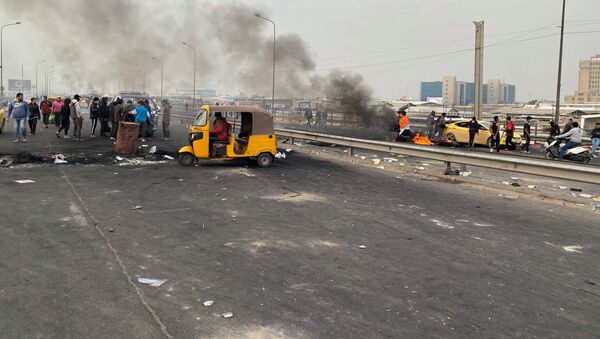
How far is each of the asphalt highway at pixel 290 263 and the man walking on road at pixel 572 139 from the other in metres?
7.92

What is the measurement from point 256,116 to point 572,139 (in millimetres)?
10465

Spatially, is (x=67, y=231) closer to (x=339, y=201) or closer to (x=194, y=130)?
(x=339, y=201)

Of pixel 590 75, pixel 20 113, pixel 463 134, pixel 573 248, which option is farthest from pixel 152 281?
pixel 590 75

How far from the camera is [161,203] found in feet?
27.3

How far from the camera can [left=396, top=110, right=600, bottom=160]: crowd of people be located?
1616cm

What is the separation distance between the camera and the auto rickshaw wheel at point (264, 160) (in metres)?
13.2

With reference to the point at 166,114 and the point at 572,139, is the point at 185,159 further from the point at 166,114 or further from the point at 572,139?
the point at 572,139

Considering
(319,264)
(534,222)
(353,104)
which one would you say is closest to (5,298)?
(319,264)

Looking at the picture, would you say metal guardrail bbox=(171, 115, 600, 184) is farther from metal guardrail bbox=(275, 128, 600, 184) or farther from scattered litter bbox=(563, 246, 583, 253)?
scattered litter bbox=(563, 246, 583, 253)

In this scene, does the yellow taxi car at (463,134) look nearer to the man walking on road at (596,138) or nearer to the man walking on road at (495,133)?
the man walking on road at (495,133)

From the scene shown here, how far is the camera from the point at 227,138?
13.1 metres

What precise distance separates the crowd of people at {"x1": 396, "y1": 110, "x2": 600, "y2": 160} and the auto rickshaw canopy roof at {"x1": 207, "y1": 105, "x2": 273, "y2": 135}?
8304 millimetres

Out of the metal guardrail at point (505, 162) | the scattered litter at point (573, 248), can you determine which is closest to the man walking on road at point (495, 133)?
the metal guardrail at point (505, 162)

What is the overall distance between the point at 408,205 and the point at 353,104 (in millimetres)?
28622
